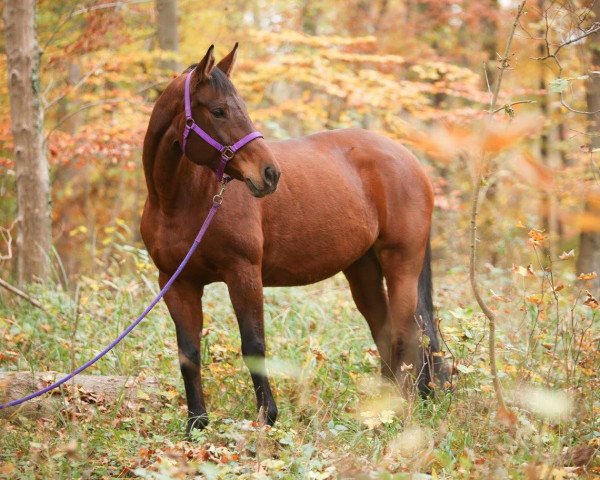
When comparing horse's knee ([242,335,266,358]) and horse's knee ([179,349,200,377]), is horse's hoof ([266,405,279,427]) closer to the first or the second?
horse's knee ([242,335,266,358])

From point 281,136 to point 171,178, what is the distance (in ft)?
18.4

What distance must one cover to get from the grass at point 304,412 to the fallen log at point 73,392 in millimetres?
53

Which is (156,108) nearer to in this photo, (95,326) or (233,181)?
(233,181)

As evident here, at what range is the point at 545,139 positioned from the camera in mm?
14750

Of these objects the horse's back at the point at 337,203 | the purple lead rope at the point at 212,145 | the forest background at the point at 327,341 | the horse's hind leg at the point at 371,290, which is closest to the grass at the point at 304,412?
the forest background at the point at 327,341

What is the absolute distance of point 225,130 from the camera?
12.8ft

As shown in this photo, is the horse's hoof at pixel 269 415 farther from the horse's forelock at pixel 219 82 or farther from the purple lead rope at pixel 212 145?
the horse's forelock at pixel 219 82

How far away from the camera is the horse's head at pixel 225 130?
3.84 m

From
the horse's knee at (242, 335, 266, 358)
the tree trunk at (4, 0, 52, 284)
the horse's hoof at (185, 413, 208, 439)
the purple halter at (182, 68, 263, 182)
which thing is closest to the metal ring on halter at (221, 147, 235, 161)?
the purple halter at (182, 68, 263, 182)

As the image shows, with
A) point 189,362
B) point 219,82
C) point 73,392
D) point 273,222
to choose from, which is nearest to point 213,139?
point 219,82

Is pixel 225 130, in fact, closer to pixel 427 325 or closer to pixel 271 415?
pixel 271 415

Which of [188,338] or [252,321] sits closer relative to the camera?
[252,321]

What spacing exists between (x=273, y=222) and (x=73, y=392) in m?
1.62

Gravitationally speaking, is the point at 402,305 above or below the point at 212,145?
below
